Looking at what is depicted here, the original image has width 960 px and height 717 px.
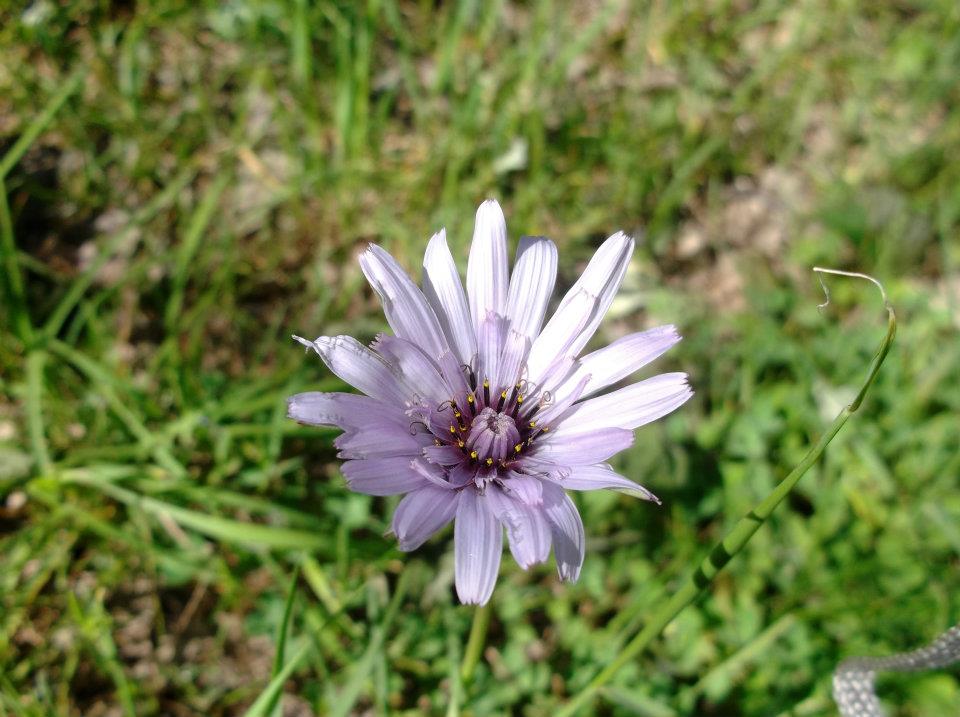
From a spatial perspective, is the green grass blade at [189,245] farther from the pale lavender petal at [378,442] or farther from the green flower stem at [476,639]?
the green flower stem at [476,639]

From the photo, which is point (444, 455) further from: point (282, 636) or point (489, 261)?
point (282, 636)

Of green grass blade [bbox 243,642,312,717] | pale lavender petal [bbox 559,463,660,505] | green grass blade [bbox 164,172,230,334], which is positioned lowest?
green grass blade [bbox 243,642,312,717]

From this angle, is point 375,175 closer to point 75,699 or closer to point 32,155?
point 32,155

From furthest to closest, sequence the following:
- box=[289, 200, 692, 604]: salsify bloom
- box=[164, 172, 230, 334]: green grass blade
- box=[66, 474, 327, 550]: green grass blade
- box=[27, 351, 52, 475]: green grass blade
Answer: box=[164, 172, 230, 334]: green grass blade, box=[27, 351, 52, 475]: green grass blade, box=[66, 474, 327, 550]: green grass blade, box=[289, 200, 692, 604]: salsify bloom

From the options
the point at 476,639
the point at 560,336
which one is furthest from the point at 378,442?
the point at 476,639

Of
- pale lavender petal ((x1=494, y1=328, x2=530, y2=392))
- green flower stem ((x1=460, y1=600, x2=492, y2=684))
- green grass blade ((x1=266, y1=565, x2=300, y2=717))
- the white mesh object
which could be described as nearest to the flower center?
pale lavender petal ((x1=494, y1=328, x2=530, y2=392))

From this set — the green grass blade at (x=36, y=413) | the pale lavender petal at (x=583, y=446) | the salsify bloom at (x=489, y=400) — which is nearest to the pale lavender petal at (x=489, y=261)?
the salsify bloom at (x=489, y=400)

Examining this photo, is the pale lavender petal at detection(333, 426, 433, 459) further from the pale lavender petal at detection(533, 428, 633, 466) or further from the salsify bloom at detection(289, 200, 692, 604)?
the pale lavender petal at detection(533, 428, 633, 466)
